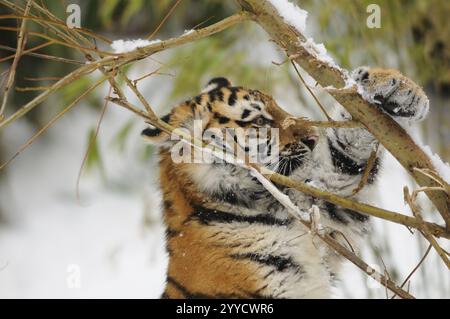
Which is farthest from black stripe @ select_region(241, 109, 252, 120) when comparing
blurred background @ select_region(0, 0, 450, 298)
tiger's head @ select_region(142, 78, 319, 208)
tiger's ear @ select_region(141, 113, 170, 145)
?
blurred background @ select_region(0, 0, 450, 298)

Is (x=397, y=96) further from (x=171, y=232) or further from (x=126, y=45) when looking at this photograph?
(x=171, y=232)

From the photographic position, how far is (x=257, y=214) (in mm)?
2197

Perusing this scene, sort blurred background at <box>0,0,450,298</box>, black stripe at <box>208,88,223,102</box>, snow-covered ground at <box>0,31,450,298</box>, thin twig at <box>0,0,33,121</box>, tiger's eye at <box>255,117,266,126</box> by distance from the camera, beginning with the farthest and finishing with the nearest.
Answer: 1. snow-covered ground at <box>0,31,450,298</box>
2. blurred background at <box>0,0,450,298</box>
3. black stripe at <box>208,88,223,102</box>
4. tiger's eye at <box>255,117,266,126</box>
5. thin twig at <box>0,0,33,121</box>

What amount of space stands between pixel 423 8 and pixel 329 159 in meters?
1.53

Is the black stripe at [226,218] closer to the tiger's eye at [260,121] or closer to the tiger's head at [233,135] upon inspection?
the tiger's head at [233,135]

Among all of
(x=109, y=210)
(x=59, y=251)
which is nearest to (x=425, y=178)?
(x=59, y=251)

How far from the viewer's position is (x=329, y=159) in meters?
2.13

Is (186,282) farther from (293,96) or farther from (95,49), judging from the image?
(293,96)

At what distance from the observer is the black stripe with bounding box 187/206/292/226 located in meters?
2.17

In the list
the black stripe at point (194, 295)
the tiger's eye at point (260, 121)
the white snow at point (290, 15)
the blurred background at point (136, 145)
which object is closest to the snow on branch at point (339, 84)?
the white snow at point (290, 15)

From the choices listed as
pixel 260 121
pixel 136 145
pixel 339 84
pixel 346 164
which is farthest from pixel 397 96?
pixel 136 145

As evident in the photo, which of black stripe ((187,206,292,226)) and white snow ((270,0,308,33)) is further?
black stripe ((187,206,292,226))

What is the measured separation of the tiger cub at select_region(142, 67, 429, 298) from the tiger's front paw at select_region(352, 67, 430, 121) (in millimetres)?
361

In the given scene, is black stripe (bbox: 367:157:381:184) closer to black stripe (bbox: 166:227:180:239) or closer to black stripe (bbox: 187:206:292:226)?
black stripe (bbox: 187:206:292:226)
